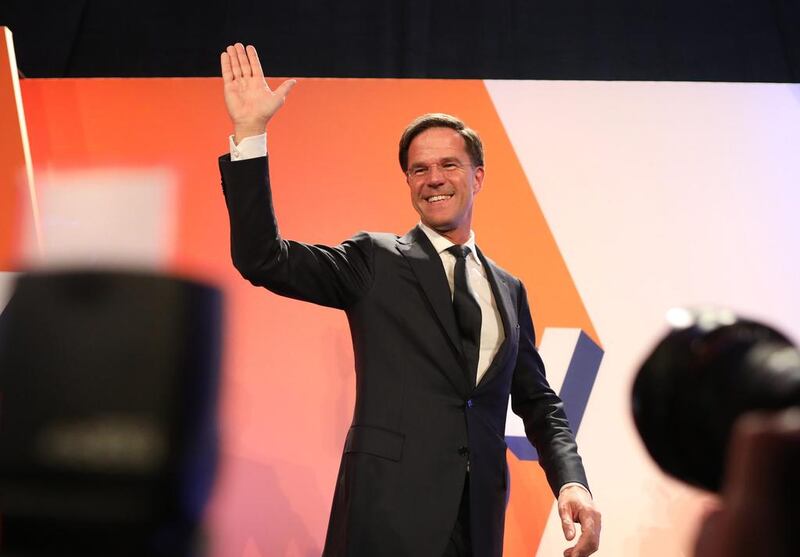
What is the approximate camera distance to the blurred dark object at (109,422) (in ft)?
8.70

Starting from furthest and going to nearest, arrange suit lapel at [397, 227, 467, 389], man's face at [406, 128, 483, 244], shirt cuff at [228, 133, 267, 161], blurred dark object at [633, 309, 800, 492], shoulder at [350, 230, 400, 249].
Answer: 1. man's face at [406, 128, 483, 244]
2. shoulder at [350, 230, 400, 249]
3. suit lapel at [397, 227, 467, 389]
4. shirt cuff at [228, 133, 267, 161]
5. blurred dark object at [633, 309, 800, 492]

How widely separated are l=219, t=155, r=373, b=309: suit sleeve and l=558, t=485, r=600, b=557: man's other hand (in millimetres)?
613

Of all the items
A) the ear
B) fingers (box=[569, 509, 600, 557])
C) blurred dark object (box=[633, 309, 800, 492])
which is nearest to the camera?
blurred dark object (box=[633, 309, 800, 492])

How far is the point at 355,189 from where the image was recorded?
284 centimetres

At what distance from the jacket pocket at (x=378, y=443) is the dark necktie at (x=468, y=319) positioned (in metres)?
0.20

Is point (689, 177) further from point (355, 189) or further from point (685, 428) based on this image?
point (685, 428)

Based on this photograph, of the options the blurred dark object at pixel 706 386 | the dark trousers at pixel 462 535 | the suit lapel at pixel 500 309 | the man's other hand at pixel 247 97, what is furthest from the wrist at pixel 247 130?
the blurred dark object at pixel 706 386

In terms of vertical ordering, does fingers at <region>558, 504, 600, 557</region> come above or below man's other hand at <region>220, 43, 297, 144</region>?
below

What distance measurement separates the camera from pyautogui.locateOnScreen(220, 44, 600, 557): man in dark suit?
149 centimetres

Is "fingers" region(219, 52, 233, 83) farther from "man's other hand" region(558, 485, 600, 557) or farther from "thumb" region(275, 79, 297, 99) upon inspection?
"man's other hand" region(558, 485, 600, 557)

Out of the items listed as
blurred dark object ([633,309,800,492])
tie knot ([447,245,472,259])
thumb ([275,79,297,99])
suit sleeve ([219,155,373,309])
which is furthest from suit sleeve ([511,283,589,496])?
blurred dark object ([633,309,800,492])

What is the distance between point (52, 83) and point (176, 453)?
141 centimetres

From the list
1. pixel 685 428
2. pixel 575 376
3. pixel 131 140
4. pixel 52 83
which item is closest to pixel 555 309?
pixel 575 376

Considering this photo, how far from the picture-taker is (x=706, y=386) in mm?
455
